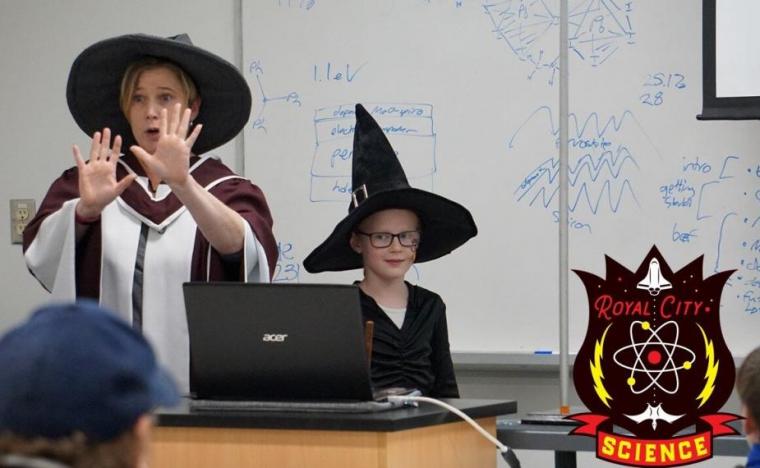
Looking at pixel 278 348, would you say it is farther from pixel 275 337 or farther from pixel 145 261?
pixel 145 261

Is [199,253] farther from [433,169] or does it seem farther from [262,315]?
[433,169]

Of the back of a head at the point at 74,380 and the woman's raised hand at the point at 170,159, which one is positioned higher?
the woman's raised hand at the point at 170,159

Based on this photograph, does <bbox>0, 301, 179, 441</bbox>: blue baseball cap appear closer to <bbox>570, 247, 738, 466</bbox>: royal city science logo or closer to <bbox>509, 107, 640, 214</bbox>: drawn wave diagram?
<bbox>570, 247, 738, 466</bbox>: royal city science logo

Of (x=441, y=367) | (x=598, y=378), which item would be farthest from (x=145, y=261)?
(x=598, y=378)

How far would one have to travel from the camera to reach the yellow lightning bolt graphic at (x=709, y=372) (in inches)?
101

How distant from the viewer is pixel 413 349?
10.1ft

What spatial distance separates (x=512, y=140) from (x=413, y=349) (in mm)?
1220

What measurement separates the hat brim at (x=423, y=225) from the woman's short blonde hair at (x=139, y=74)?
0.49 m

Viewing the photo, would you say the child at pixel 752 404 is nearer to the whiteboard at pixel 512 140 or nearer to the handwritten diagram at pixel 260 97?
the whiteboard at pixel 512 140

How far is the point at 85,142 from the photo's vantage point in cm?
464

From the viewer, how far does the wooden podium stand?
2.19 m

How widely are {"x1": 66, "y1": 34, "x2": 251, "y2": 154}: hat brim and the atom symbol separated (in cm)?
105

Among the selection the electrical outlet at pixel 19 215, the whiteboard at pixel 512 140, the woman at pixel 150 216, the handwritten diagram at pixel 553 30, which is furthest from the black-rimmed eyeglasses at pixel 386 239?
the electrical outlet at pixel 19 215

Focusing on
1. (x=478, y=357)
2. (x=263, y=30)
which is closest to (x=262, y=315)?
(x=478, y=357)
